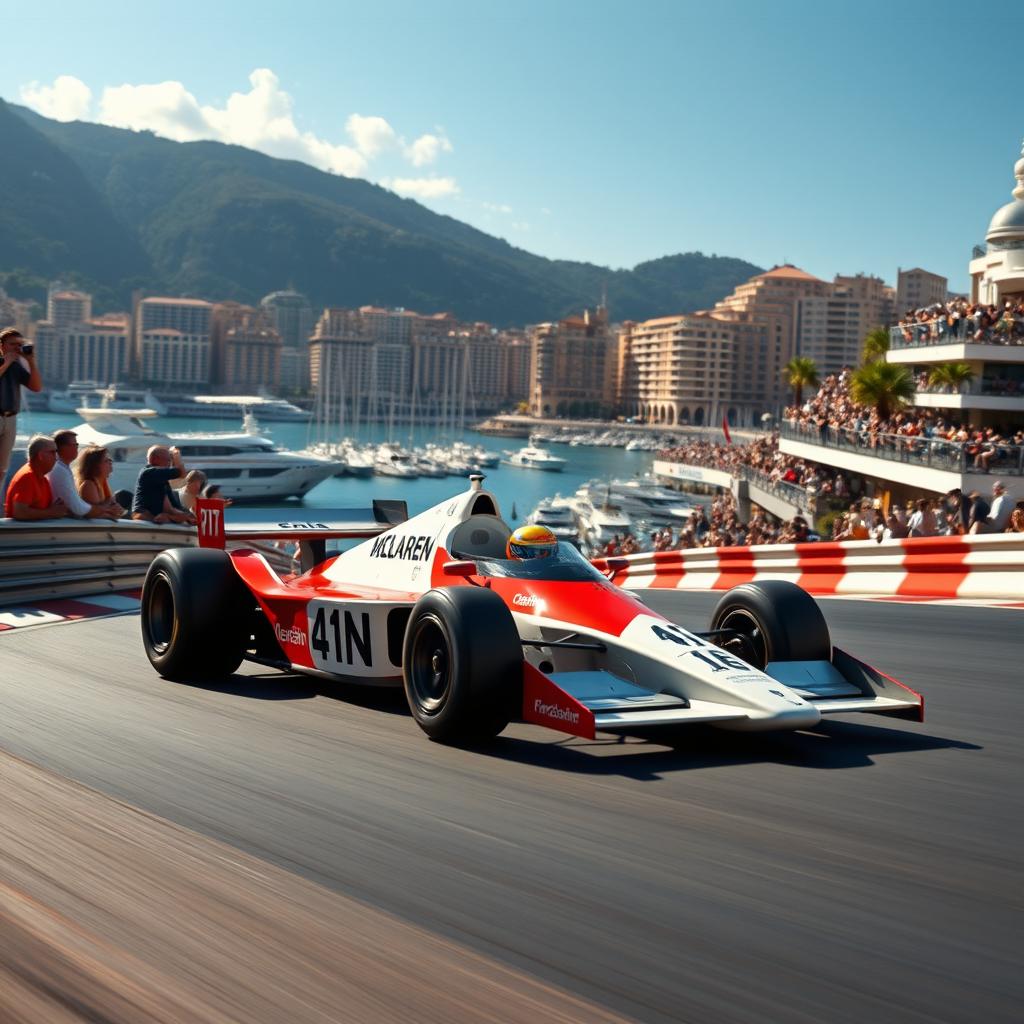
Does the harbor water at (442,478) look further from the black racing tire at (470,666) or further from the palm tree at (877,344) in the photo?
the black racing tire at (470,666)

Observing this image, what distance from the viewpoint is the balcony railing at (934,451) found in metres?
23.5

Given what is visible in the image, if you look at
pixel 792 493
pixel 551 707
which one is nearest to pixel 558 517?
pixel 792 493

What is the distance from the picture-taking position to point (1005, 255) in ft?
135

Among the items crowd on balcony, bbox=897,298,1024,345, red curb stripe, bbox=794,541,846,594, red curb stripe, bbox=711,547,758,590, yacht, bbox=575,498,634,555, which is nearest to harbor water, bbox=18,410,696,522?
yacht, bbox=575,498,634,555

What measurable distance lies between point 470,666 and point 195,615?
8.46ft

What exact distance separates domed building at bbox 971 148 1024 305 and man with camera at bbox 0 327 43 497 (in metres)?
37.2

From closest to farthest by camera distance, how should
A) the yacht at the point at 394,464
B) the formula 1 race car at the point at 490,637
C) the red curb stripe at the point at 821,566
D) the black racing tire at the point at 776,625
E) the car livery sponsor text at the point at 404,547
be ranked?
the formula 1 race car at the point at 490,637 < the black racing tire at the point at 776,625 < the car livery sponsor text at the point at 404,547 < the red curb stripe at the point at 821,566 < the yacht at the point at 394,464

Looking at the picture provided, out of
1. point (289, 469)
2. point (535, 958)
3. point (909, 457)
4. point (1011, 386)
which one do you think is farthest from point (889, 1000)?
point (289, 469)

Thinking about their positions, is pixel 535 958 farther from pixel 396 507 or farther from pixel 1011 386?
pixel 1011 386

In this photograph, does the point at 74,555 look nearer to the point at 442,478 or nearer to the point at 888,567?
the point at 888,567

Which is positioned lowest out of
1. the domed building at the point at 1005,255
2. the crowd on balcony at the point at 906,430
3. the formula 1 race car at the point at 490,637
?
the formula 1 race car at the point at 490,637

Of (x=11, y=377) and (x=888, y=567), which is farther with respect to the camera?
(x=888, y=567)

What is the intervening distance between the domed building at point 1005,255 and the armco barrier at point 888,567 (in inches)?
1206

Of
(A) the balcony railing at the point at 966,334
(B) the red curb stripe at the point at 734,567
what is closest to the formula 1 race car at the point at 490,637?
(B) the red curb stripe at the point at 734,567
